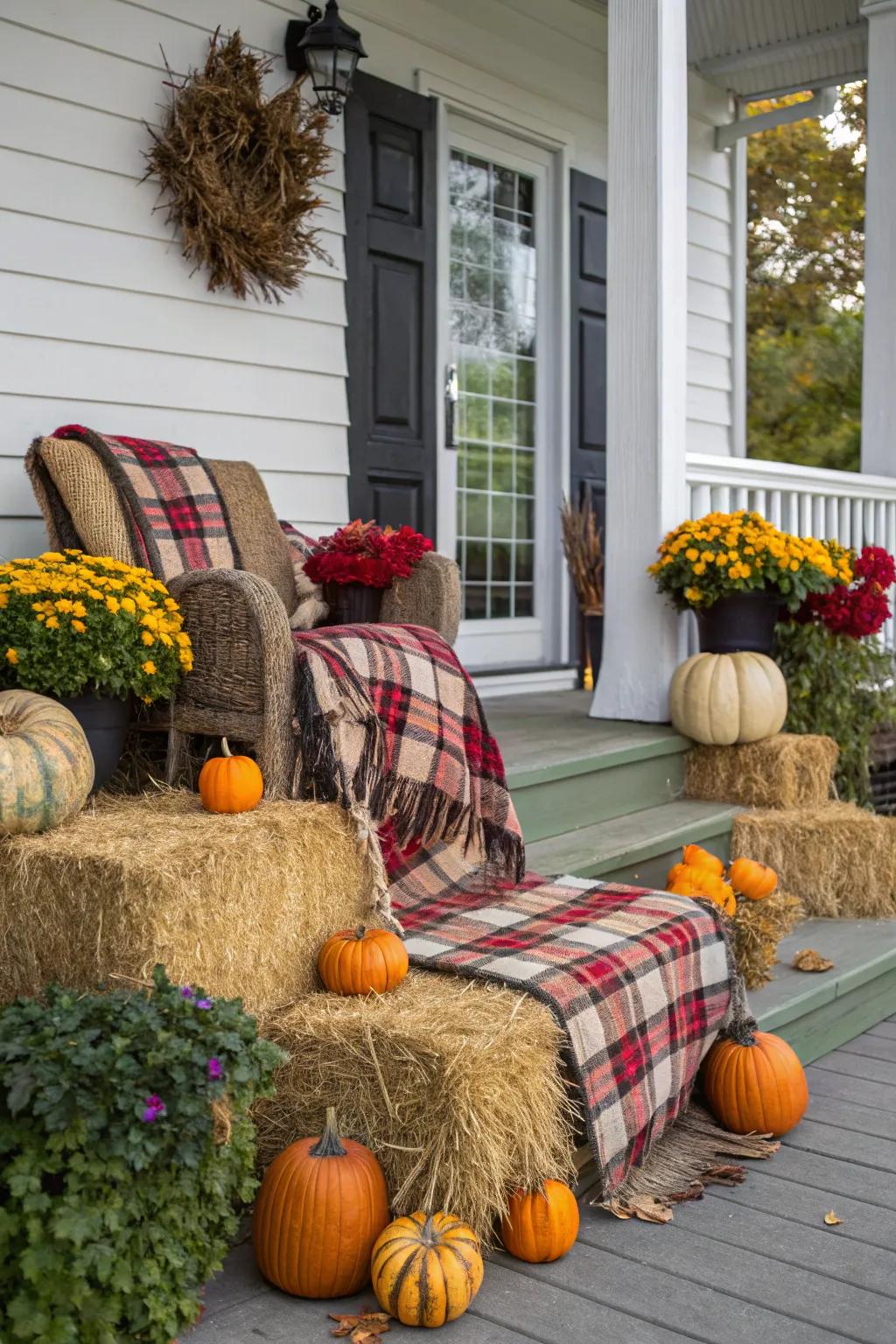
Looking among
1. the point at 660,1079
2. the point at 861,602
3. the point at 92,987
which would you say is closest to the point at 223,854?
the point at 92,987

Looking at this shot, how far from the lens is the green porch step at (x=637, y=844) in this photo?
3.32 meters

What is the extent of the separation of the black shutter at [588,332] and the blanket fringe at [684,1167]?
359 centimetres

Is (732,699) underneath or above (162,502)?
underneath

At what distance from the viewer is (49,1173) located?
1767 mm

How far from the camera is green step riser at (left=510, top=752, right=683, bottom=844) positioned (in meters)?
3.48

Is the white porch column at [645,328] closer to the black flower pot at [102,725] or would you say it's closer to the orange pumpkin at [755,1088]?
the orange pumpkin at [755,1088]

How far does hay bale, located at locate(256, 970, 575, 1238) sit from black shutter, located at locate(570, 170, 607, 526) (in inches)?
152

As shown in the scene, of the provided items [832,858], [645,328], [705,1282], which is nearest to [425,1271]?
[705,1282]

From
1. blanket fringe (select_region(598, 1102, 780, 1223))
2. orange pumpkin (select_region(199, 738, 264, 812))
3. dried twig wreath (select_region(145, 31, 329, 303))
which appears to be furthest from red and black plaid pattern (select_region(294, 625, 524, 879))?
dried twig wreath (select_region(145, 31, 329, 303))

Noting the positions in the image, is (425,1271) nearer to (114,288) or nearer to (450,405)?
(114,288)

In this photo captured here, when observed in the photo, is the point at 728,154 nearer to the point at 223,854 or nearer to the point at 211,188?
the point at 211,188

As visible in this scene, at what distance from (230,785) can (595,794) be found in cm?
153

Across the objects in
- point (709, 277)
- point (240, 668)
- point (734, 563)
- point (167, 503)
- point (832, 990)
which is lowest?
point (832, 990)

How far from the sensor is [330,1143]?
2035mm
